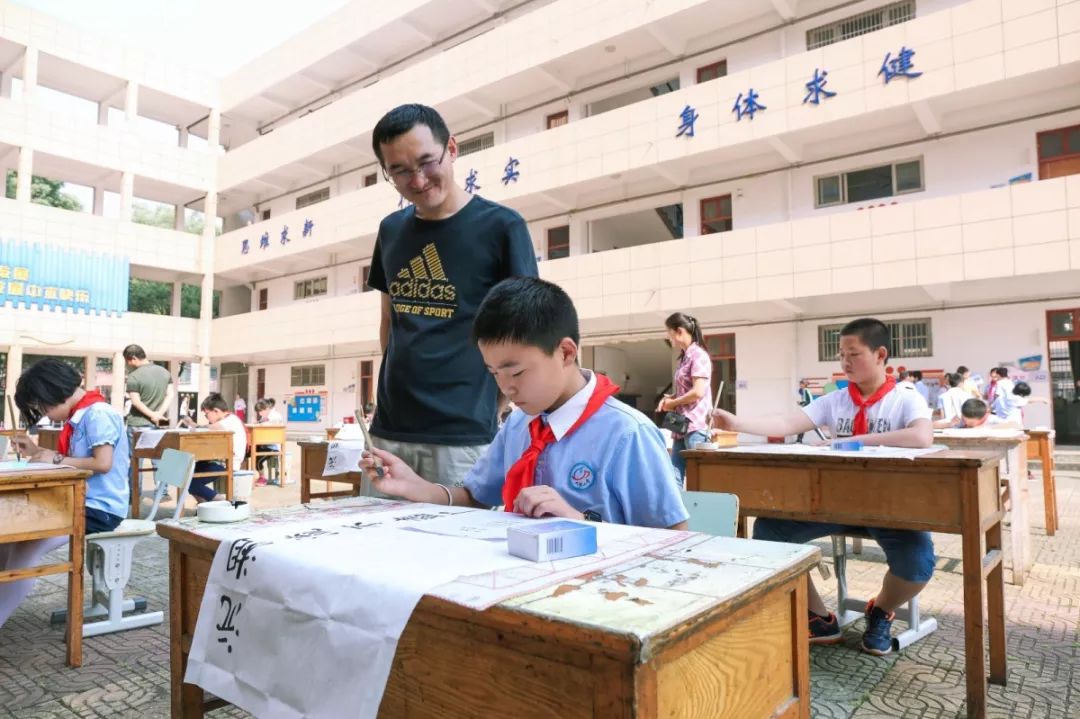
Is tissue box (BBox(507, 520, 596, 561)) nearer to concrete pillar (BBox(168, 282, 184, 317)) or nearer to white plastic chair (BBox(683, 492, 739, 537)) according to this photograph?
white plastic chair (BBox(683, 492, 739, 537))

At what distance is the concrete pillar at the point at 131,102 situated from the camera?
1953 cm

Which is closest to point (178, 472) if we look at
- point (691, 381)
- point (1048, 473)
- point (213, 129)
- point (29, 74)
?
point (691, 381)

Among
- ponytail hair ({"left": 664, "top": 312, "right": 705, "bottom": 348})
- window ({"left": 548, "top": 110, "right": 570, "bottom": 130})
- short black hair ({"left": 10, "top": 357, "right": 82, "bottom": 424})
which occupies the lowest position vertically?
short black hair ({"left": 10, "top": 357, "right": 82, "bottom": 424})

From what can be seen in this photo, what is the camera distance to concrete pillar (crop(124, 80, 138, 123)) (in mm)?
19531

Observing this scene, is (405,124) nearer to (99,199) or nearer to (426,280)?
(426,280)

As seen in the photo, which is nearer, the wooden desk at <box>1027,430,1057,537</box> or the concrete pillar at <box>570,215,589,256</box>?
the wooden desk at <box>1027,430,1057,537</box>

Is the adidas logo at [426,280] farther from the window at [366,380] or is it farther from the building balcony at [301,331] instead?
the window at [366,380]

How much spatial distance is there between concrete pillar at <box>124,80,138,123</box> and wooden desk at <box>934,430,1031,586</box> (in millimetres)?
21800

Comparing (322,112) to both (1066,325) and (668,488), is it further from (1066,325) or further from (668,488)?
(668,488)

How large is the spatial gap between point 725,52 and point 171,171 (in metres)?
15.9

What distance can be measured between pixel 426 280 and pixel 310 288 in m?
20.2

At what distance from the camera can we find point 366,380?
19.4m

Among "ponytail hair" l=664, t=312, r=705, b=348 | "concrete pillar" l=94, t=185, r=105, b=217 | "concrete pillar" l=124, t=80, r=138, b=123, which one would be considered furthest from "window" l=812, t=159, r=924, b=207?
"concrete pillar" l=94, t=185, r=105, b=217

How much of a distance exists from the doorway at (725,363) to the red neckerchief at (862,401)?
10.4 m
